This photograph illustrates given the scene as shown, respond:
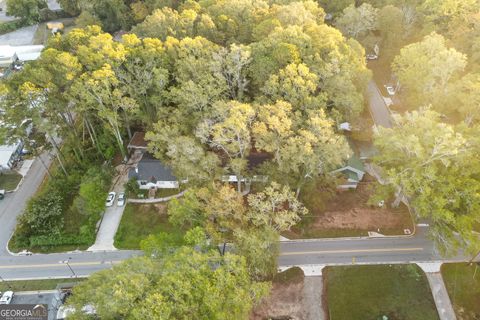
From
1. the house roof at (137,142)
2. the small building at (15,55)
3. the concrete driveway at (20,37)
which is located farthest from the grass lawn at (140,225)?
the concrete driveway at (20,37)

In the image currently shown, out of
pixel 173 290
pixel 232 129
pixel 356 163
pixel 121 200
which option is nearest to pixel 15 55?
pixel 121 200

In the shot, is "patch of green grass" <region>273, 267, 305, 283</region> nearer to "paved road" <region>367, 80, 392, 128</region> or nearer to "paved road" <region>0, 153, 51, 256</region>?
"paved road" <region>367, 80, 392, 128</region>

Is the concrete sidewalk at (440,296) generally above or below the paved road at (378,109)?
below

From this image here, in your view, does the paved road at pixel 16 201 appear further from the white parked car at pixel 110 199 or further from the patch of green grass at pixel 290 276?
the patch of green grass at pixel 290 276

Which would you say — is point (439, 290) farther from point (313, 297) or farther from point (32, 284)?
point (32, 284)

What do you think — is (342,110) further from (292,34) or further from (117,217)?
(117,217)

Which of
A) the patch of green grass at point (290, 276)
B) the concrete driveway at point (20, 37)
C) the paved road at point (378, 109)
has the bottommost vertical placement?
the patch of green grass at point (290, 276)

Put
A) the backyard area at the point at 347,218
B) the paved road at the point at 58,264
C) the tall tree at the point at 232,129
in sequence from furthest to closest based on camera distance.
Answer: the backyard area at the point at 347,218, the paved road at the point at 58,264, the tall tree at the point at 232,129
